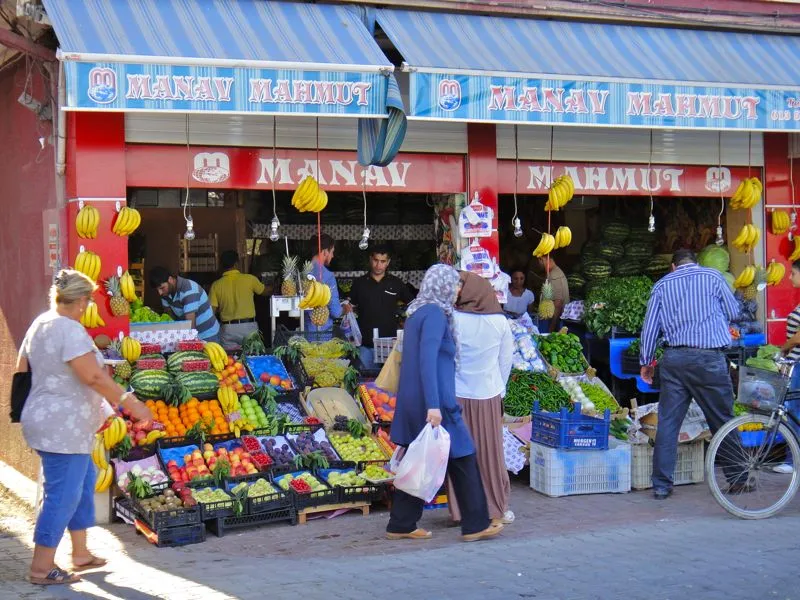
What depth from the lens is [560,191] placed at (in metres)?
10.5

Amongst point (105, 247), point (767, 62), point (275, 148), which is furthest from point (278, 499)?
point (767, 62)

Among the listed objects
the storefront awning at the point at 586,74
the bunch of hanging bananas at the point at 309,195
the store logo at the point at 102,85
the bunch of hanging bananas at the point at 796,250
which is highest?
the storefront awning at the point at 586,74

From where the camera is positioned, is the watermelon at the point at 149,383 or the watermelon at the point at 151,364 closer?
the watermelon at the point at 149,383

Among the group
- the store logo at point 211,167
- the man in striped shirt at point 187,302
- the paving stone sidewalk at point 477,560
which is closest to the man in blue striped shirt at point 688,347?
the paving stone sidewalk at point 477,560

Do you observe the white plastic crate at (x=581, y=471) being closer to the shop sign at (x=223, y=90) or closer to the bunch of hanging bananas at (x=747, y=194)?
the shop sign at (x=223, y=90)

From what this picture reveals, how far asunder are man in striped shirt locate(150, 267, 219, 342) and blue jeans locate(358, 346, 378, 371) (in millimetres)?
1497

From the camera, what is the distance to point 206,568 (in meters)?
6.75

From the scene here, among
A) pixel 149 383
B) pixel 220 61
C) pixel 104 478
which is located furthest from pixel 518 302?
pixel 104 478

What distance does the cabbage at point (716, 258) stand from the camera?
11867 millimetres

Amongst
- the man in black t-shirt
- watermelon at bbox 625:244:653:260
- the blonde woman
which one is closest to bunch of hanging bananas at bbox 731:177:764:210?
watermelon at bbox 625:244:653:260

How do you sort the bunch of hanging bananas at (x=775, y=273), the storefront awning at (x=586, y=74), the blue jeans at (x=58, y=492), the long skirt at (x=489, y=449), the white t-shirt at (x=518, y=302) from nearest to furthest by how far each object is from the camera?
the blue jeans at (x=58, y=492)
the long skirt at (x=489, y=449)
the storefront awning at (x=586, y=74)
the bunch of hanging bananas at (x=775, y=273)
the white t-shirt at (x=518, y=302)

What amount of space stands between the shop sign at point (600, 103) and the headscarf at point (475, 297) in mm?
2070

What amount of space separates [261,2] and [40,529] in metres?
5.11

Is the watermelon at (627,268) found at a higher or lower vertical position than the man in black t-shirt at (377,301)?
higher
